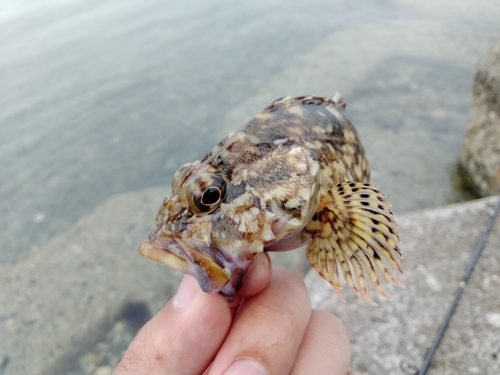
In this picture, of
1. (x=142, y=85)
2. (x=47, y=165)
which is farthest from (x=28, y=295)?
(x=142, y=85)

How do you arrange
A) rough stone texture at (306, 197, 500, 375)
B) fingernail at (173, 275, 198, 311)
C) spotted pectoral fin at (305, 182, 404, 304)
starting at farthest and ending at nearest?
rough stone texture at (306, 197, 500, 375) → fingernail at (173, 275, 198, 311) → spotted pectoral fin at (305, 182, 404, 304)

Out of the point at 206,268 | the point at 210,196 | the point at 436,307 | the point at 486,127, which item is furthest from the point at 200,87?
the point at 206,268

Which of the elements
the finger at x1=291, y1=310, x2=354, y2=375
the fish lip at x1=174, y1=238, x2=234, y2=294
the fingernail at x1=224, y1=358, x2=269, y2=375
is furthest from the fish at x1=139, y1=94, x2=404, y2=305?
the finger at x1=291, y1=310, x2=354, y2=375

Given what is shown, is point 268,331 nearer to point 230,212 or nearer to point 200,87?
point 230,212

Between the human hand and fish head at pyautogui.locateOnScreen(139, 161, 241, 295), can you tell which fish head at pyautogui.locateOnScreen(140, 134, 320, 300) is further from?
the human hand

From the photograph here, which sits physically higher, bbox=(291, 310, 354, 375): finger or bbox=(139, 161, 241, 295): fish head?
bbox=(139, 161, 241, 295): fish head
